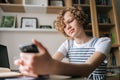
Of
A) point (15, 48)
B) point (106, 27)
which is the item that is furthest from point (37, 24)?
point (106, 27)

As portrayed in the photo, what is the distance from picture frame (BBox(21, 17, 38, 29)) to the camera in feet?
9.46

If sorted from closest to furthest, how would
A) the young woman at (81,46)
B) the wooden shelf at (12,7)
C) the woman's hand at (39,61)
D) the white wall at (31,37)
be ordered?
the woman's hand at (39,61) → the young woman at (81,46) → the wooden shelf at (12,7) → the white wall at (31,37)

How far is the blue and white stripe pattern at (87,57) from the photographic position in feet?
4.69

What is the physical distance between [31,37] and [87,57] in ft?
5.24

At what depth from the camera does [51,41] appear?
293 cm

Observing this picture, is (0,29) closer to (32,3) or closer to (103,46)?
(32,3)

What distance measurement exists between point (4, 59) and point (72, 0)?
1.30 meters

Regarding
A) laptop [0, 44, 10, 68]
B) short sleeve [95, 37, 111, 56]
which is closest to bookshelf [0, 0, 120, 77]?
laptop [0, 44, 10, 68]

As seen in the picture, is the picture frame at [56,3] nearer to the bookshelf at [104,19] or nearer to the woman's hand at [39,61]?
the bookshelf at [104,19]

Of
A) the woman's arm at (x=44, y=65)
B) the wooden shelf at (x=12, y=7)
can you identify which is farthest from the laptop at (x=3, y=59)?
the woman's arm at (x=44, y=65)

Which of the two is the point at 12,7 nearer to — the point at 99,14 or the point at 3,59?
the point at 3,59

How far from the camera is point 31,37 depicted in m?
2.91

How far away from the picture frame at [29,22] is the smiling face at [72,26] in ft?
4.46

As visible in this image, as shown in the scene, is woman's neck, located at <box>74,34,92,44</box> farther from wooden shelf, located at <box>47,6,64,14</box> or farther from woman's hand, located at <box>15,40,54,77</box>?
wooden shelf, located at <box>47,6,64,14</box>
